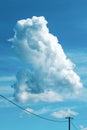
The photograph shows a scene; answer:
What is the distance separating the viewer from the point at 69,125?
13812 centimetres

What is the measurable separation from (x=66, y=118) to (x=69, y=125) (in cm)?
659

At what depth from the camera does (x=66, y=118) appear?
145 m
